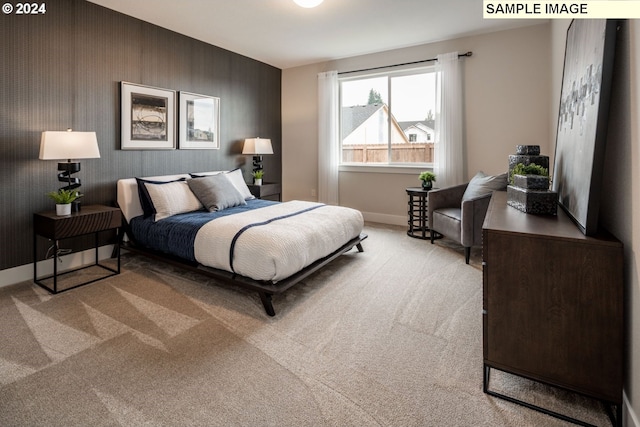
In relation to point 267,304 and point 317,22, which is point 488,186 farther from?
point 317,22

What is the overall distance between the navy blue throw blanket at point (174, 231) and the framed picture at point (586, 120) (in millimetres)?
2584

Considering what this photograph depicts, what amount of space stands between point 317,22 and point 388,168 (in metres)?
2.28

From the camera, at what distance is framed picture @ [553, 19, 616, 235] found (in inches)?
54.9

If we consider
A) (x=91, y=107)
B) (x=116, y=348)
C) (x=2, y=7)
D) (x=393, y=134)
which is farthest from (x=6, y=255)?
(x=393, y=134)

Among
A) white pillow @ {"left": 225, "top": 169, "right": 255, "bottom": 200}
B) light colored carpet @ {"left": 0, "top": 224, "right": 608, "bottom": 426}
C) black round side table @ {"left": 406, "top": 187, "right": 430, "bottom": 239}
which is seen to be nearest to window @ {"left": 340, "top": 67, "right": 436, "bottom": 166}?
black round side table @ {"left": 406, "top": 187, "right": 430, "bottom": 239}

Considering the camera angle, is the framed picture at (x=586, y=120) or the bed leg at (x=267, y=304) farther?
the bed leg at (x=267, y=304)

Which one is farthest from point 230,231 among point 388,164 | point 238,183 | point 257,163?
point 388,164

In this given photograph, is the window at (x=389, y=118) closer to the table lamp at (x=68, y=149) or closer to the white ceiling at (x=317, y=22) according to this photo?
the white ceiling at (x=317, y=22)

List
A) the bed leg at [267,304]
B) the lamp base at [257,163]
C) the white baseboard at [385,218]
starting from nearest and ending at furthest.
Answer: the bed leg at [267,304] → the white baseboard at [385,218] → the lamp base at [257,163]

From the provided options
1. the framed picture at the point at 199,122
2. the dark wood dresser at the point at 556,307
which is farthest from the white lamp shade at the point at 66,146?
the dark wood dresser at the point at 556,307

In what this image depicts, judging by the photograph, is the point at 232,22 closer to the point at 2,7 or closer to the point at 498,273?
the point at 2,7

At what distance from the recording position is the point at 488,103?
4.44m

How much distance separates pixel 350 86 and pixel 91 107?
370 centimetres

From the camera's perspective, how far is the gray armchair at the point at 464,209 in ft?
11.0
